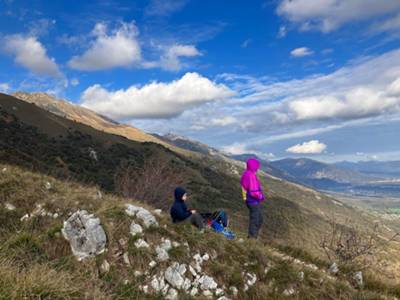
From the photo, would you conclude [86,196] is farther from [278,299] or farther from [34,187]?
[278,299]

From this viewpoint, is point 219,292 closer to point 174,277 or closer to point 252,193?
point 174,277

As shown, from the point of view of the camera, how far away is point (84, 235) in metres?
8.73

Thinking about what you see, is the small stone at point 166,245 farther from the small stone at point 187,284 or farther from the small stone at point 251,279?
the small stone at point 251,279

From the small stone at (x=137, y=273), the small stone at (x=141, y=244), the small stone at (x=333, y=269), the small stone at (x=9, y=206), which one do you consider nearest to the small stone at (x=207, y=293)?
the small stone at (x=137, y=273)

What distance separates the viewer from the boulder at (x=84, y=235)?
8.52 metres

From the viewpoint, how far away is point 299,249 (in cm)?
1276

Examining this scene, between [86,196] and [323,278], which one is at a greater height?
[86,196]

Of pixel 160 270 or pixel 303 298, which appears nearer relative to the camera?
pixel 160 270

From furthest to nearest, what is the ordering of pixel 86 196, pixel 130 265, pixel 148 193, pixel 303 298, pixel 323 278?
1. pixel 148 193
2. pixel 86 196
3. pixel 323 278
4. pixel 303 298
5. pixel 130 265

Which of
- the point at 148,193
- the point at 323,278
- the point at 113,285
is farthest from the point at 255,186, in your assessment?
the point at 148,193

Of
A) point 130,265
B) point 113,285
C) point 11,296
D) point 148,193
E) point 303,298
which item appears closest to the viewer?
point 11,296

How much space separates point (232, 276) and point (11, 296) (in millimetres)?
5970

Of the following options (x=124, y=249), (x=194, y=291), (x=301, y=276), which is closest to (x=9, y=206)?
(x=124, y=249)

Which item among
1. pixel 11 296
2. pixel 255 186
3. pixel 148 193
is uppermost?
pixel 255 186
